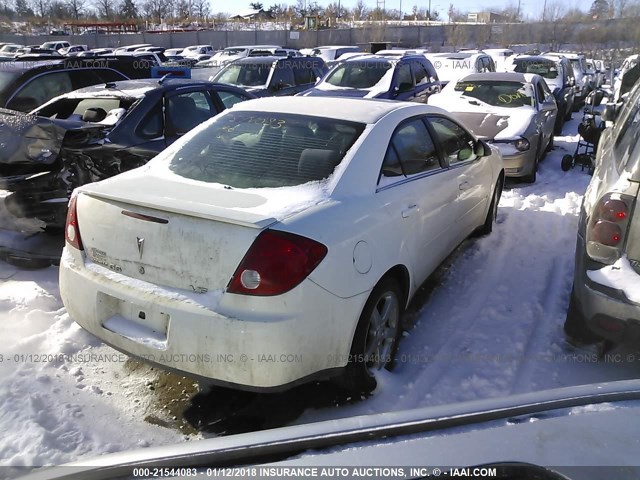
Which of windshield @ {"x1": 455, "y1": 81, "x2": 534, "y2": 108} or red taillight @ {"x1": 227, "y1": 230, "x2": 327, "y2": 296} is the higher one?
windshield @ {"x1": 455, "y1": 81, "x2": 534, "y2": 108}

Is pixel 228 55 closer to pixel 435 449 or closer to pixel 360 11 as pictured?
pixel 435 449

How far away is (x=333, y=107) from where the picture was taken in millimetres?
3807

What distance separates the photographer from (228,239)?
8.27 feet

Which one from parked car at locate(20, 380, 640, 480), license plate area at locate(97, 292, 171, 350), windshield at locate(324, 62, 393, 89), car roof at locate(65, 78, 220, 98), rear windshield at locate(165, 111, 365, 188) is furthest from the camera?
windshield at locate(324, 62, 393, 89)

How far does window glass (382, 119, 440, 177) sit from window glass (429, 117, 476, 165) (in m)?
0.23

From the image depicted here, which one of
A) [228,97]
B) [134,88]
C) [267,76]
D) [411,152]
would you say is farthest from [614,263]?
[267,76]

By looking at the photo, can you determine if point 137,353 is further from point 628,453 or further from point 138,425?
point 628,453

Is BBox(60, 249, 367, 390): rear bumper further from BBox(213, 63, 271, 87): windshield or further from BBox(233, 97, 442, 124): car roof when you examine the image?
BBox(213, 63, 271, 87): windshield

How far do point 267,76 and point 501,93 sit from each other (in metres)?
5.24

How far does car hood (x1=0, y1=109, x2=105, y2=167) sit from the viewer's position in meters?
4.59

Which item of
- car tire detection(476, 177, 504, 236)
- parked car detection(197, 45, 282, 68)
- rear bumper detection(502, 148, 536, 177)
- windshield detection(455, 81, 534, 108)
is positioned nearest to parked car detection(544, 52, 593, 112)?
windshield detection(455, 81, 534, 108)

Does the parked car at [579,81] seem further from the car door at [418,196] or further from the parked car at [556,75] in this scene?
the car door at [418,196]

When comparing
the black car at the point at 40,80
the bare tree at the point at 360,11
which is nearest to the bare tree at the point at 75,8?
the bare tree at the point at 360,11

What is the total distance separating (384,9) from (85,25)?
159ft
